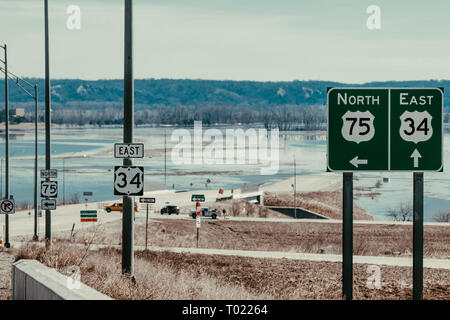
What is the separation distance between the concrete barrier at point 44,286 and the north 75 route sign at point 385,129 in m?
4.51

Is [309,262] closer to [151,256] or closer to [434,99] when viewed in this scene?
[151,256]

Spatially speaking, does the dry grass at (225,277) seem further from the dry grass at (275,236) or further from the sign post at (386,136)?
the dry grass at (275,236)

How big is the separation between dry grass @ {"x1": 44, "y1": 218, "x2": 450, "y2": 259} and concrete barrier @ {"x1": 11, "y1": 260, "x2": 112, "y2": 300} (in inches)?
1148

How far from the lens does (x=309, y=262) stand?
29234 mm

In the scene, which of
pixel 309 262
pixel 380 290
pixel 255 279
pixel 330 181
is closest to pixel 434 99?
pixel 380 290

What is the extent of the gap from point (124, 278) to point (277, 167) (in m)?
145

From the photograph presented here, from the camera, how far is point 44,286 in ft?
31.7

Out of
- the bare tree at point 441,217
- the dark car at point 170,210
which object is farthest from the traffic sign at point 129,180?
the bare tree at point 441,217

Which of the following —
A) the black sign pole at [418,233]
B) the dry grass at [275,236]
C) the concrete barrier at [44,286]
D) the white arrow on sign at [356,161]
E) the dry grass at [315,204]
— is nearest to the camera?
the concrete barrier at [44,286]

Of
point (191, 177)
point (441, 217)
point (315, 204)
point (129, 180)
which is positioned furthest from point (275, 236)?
point (191, 177)

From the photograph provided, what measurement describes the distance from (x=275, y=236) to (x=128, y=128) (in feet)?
123

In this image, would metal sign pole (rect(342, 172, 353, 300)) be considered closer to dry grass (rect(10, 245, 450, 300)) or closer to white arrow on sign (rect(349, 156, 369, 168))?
white arrow on sign (rect(349, 156, 369, 168))

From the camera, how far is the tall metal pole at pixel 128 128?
1555cm
